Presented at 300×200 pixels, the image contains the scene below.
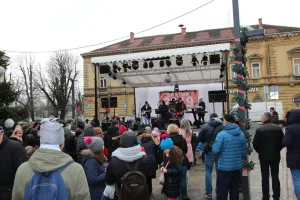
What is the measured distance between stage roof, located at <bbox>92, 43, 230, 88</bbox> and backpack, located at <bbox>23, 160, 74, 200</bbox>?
393 inches

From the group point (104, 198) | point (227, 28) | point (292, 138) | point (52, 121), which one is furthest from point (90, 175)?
point (227, 28)

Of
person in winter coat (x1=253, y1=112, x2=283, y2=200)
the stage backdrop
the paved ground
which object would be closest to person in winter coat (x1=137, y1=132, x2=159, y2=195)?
the paved ground

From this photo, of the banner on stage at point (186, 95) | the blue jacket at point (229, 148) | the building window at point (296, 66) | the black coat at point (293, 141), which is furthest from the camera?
the building window at point (296, 66)

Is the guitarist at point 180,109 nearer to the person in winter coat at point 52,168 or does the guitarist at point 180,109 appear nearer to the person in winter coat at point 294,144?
the person in winter coat at point 294,144

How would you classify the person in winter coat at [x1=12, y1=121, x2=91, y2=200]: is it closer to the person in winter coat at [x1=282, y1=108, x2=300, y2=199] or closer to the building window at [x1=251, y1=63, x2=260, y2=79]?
the person in winter coat at [x1=282, y1=108, x2=300, y2=199]

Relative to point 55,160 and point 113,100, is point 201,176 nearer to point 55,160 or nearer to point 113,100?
point 55,160

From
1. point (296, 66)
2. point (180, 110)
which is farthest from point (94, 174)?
point (296, 66)

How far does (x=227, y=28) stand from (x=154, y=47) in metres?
11.7

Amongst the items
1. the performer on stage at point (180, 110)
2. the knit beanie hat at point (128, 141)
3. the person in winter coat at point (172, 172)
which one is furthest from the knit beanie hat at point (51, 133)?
the performer on stage at point (180, 110)

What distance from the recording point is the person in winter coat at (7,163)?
345 centimetres

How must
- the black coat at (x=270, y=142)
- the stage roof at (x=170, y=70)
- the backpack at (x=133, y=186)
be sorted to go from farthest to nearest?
the stage roof at (x=170, y=70), the black coat at (x=270, y=142), the backpack at (x=133, y=186)

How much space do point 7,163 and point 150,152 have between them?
2.77 metres

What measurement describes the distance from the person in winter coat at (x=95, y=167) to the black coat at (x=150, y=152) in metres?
1.49

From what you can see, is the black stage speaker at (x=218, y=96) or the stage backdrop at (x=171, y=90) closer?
the black stage speaker at (x=218, y=96)
